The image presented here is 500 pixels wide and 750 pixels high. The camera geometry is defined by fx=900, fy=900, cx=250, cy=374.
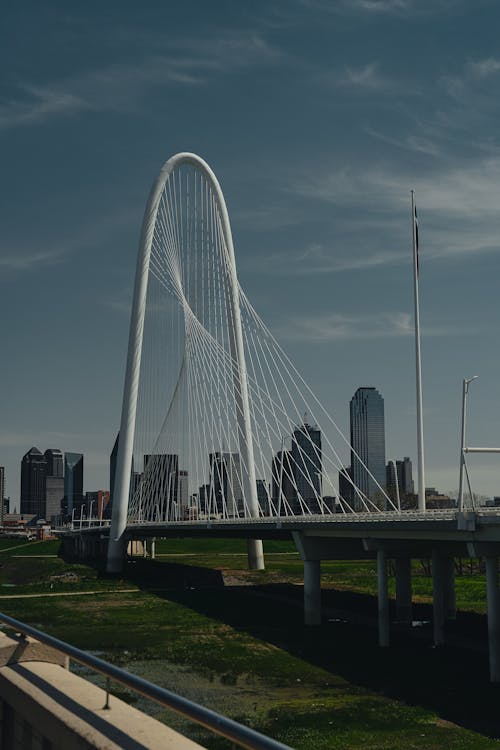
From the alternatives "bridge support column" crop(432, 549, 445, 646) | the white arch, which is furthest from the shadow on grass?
the white arch

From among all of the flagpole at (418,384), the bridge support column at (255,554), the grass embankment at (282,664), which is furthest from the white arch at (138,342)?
the flagpole at (418,384)

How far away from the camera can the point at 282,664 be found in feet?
115

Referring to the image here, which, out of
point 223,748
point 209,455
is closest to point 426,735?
point 223,748

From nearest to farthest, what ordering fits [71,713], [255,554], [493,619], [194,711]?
[194,711]
[71,713]
[493,619]
[255,554]

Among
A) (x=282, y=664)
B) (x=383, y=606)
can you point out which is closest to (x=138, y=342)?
(x=383, y=606)

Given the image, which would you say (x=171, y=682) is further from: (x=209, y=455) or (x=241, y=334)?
(x=241, y=334)

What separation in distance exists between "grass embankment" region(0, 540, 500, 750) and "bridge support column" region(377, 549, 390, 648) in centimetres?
70

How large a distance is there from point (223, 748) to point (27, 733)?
14266mm

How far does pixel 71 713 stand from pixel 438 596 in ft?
122

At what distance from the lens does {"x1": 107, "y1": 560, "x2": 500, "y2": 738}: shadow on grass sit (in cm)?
2900

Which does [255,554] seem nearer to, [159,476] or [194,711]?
[159,476]

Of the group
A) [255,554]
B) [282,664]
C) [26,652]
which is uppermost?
[26,652]

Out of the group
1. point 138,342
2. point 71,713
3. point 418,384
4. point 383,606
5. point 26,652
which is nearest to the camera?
point 71,713

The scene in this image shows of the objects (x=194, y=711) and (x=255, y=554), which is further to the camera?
(x=255, y=554)
